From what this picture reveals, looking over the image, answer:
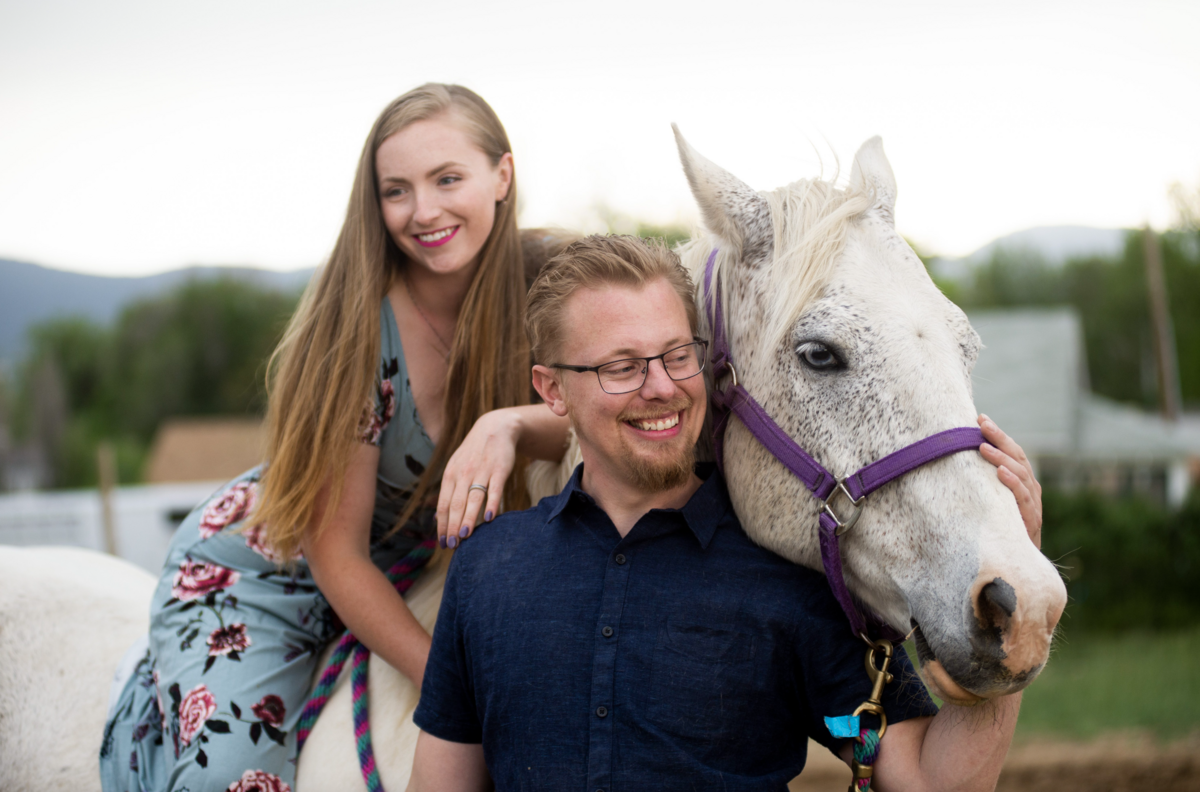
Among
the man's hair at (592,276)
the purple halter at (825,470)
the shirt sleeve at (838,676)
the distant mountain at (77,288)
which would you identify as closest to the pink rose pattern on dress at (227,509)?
the man's hair at (592,276)

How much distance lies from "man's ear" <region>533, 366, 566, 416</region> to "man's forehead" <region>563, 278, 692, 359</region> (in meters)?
0.09

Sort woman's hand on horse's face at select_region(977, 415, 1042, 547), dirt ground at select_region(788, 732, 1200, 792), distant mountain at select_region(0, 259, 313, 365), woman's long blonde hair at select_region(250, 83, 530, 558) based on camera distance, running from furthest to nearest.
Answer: distant mountain at select_region(0, 259, 313, 365)
dirt ground at select_region(788, 732, 1200, 792)
woman's long blonde hair at select_region(250, 83, 530, 558)
woman's hand on horse's face at select_region(977, 415, 1042, 547)

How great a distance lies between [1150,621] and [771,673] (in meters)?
14.9

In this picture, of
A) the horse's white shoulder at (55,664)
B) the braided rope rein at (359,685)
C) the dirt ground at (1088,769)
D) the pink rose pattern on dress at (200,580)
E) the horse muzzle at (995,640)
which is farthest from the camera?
the dirt ground at (1088,769)

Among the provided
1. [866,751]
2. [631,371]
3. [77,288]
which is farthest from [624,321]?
[77,288]

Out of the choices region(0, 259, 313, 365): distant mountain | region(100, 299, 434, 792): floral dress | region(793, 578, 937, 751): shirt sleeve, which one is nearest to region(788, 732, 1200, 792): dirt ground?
region(100, 299, 434, 792): floral dress

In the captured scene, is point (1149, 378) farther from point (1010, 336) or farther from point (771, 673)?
point (771, 673)

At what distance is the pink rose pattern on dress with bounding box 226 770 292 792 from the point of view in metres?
1.94

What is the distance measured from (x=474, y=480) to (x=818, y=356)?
0.81 m

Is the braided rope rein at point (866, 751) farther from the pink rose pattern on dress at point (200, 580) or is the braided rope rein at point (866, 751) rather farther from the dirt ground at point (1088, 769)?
the dirt ground at point (1088, 769)

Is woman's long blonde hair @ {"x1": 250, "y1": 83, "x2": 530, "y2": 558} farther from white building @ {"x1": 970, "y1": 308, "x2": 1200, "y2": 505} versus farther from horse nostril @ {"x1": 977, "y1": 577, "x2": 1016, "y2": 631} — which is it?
white building @ {"x1": 970, "y1": 308, "x2": 1200, "y2": 505}

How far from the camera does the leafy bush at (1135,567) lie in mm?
13305

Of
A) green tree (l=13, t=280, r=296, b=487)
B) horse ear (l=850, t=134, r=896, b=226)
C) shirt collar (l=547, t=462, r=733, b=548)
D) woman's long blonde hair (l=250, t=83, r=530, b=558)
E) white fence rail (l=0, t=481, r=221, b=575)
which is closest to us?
shirt collar (l=547, t=462, r=733, b=548)

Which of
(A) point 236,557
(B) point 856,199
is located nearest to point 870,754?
(B) point 856,199
